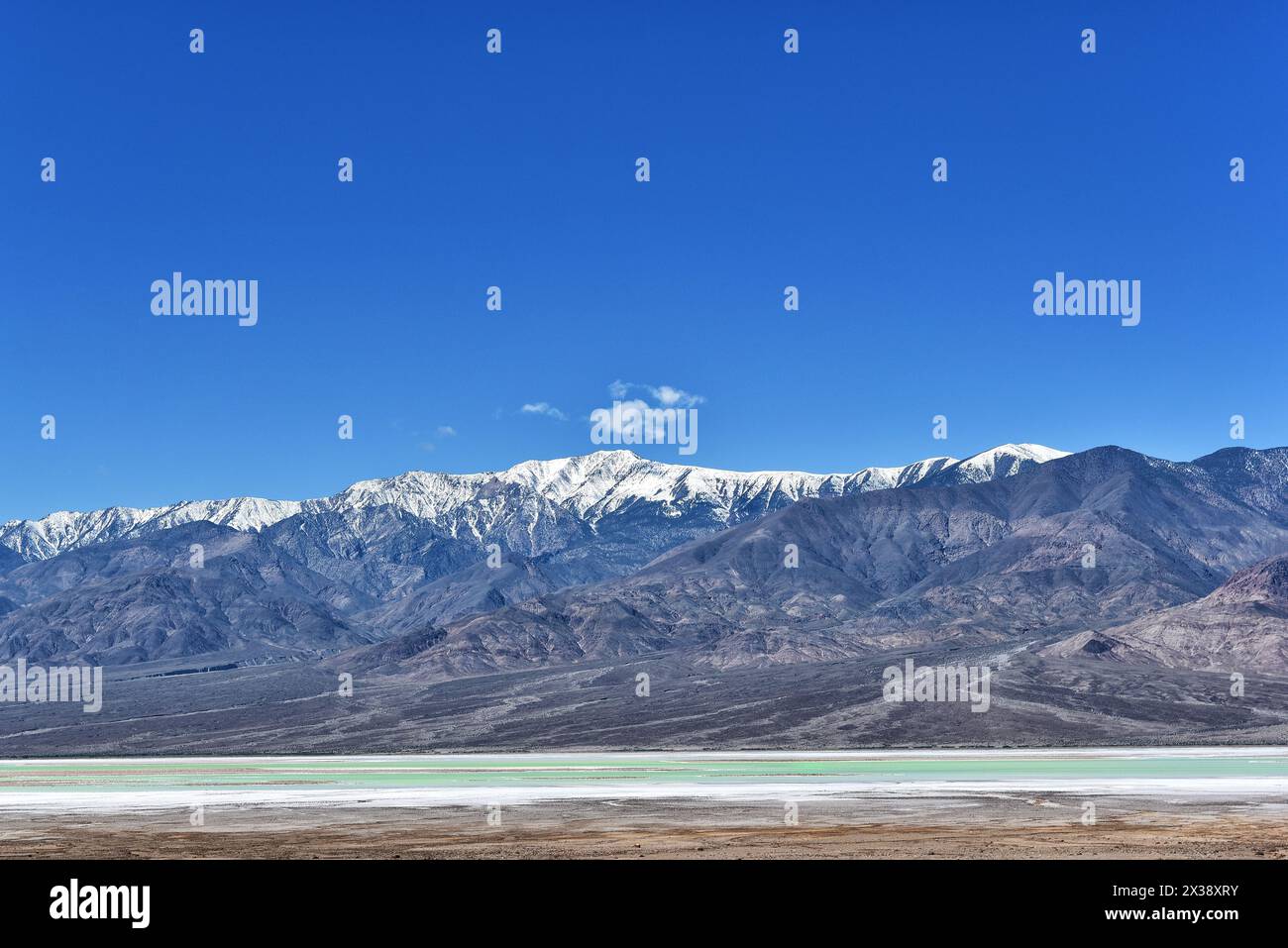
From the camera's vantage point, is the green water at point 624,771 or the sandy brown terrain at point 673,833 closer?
the sandy brown terrain at point 673,833

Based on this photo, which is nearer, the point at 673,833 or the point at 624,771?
the point at 673,833

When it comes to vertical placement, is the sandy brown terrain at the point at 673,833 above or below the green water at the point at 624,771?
above

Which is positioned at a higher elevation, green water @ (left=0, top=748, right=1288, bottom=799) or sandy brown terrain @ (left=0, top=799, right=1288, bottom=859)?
sandy brown terrain @ (left=0, top=799, right=1288, bottom=859)

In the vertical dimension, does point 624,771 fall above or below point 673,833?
below
